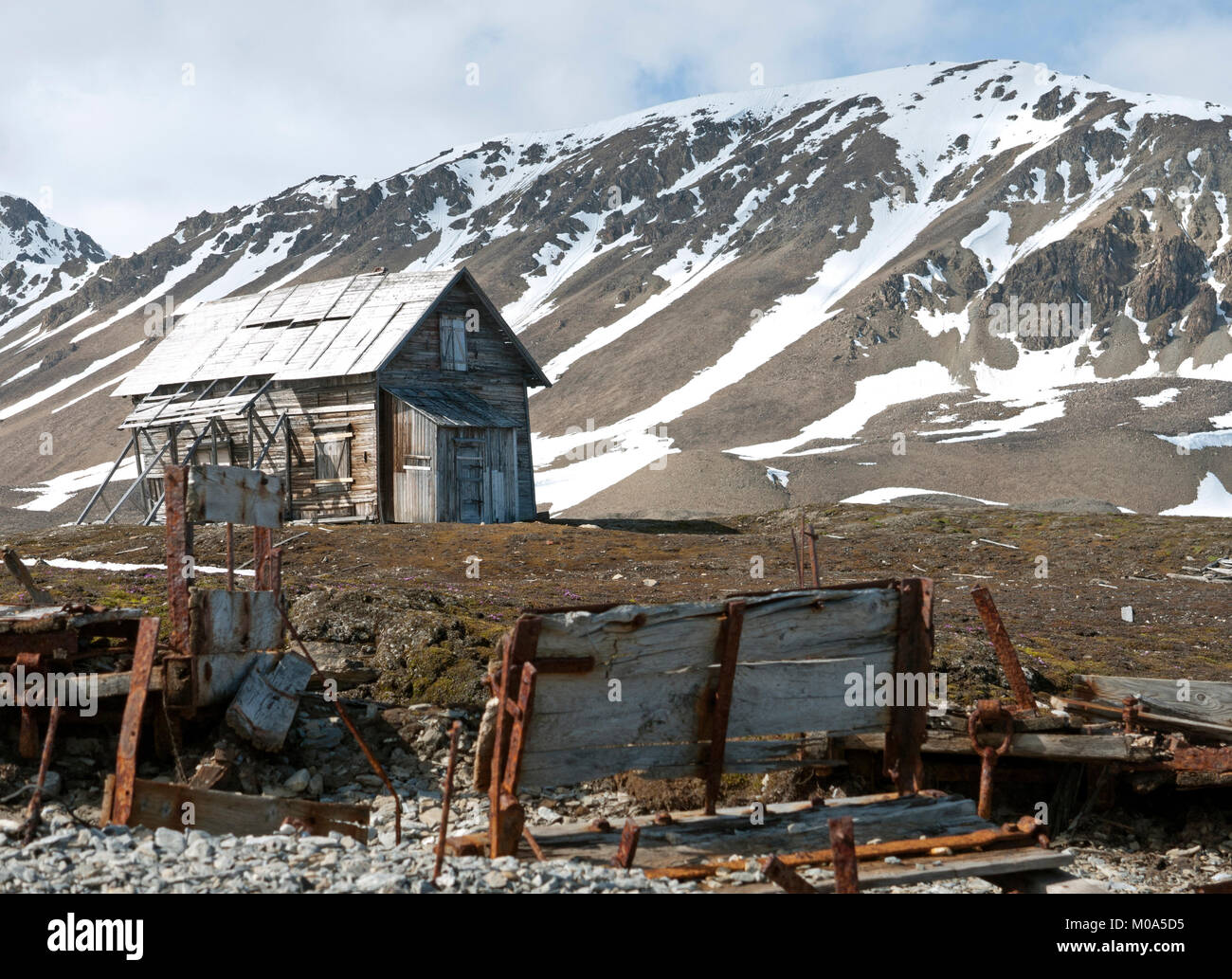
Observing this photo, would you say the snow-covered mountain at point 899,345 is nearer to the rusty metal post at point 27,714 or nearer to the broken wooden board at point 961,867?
the rusty metal post at point 27,714

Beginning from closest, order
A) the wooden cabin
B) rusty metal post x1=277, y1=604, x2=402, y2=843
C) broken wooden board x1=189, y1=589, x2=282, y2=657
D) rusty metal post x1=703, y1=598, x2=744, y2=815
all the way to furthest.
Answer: rusty metal post x1=703, y1=598, x2=744, y2=815 → rusty metal post x1=277, y1=604, x2=402, y2=843 → broken wooden board x1=189, y1=589, x2=282, y2=657 → the wooden cabin

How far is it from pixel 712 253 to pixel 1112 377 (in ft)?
249

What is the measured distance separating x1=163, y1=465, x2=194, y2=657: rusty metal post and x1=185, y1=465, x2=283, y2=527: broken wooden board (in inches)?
4.5

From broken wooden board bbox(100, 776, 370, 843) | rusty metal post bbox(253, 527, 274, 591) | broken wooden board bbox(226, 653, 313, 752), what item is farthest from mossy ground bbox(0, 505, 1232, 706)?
broken wooden board bbox(100, 776, 370, 843)

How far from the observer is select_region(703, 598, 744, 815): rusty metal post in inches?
308

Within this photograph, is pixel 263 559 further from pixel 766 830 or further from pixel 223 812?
pixel 766 830

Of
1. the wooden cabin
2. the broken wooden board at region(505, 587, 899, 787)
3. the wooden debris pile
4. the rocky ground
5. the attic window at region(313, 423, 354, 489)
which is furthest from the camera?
the attic window at region(313, 423, 354, 489)

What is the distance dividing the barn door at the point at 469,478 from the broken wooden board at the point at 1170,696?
27085 mm

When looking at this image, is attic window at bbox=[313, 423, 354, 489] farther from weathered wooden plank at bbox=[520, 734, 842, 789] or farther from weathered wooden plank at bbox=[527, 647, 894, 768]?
weathered wooden plank at bbox=[527, 647, 894, 768]

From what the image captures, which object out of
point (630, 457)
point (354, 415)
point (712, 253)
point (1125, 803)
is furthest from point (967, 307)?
point (1125, 803)

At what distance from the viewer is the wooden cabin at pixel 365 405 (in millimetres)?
37125

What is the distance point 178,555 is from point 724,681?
17.1 feet

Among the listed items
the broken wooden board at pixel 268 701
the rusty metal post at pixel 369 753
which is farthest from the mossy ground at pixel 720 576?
the rusty metal post at pixel 369 753
